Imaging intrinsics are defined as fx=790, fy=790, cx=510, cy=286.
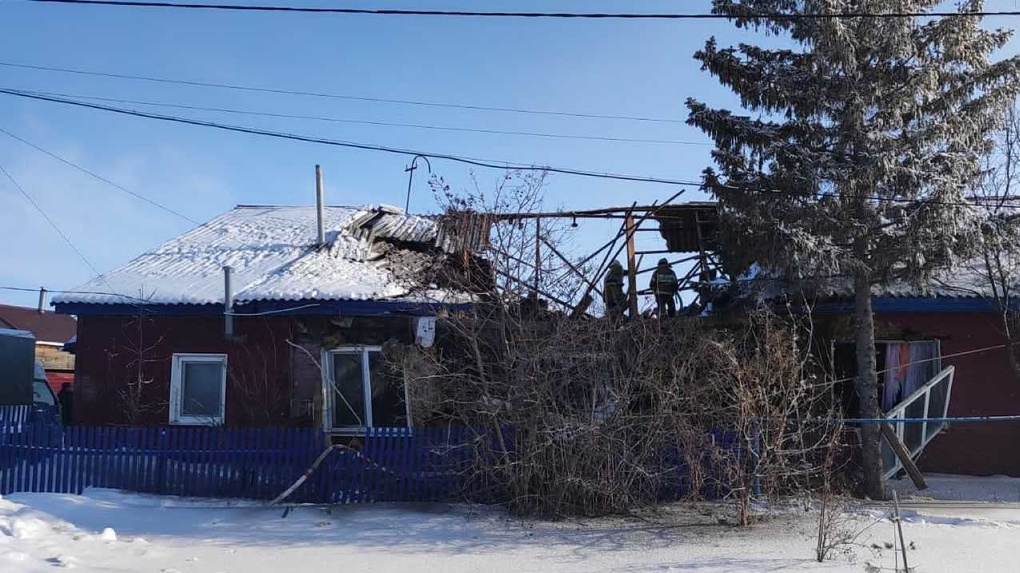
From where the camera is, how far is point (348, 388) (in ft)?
40.4

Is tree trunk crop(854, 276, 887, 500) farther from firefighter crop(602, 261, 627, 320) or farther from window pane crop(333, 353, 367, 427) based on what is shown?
window pane crop(333, 353, 367, 427)

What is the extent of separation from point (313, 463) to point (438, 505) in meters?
1.64

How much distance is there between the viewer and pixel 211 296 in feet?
39.5

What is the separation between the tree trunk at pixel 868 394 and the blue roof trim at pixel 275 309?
5.81m

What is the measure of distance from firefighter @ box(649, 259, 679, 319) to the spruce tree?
2.67m

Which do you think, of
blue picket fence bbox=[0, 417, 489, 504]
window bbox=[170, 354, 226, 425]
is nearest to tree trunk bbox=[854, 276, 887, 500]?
blue picket fence bbox=[0, 417, 489, 504]

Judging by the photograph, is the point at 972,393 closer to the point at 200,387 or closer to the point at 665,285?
the point at 665,285

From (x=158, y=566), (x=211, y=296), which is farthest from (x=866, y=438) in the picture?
(x=211, y=296)

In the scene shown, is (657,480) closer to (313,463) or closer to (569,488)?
(569,488)

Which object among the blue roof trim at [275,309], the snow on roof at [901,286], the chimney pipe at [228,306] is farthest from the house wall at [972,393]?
the chimney pipe at [228,306]

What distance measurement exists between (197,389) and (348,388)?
2389mm

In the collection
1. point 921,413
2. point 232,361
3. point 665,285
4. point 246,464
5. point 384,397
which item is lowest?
point 246,464

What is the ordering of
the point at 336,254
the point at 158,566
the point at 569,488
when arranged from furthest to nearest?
the point at 336,254 < the point at 569,488 < the point at 158,566

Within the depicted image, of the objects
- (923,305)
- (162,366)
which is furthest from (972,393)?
(162,366)
